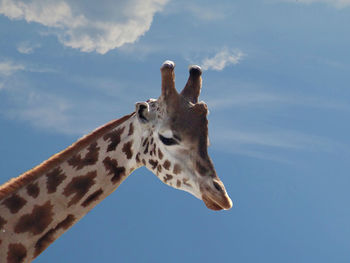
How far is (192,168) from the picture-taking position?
720cm

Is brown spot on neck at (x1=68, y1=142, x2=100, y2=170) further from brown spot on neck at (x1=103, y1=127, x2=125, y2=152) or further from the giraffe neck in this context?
brown spot on neck at (x1=103, y1=127, x2=125, y2=152)

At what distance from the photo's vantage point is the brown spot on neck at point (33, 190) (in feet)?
23.6

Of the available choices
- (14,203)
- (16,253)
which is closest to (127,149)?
(14,203)

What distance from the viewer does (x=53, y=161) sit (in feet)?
24.7

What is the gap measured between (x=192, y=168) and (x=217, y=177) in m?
0.42

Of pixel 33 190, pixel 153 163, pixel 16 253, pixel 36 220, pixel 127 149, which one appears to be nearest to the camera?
pixel 16 253

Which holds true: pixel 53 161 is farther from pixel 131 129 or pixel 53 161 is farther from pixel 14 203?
pixel 131 129

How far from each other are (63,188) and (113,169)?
0.86 m

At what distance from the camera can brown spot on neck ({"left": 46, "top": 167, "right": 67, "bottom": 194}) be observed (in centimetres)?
727

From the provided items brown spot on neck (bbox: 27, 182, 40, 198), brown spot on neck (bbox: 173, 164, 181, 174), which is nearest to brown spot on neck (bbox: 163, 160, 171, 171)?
brown spot on neck (bbox: 173, 164, 181, 174)

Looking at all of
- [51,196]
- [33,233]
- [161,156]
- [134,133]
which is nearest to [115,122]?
[134,133]

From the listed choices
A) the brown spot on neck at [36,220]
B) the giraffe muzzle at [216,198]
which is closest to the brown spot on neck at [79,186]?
the brown spot on neck at [36,220]

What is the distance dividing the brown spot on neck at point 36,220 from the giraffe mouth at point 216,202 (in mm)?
2490

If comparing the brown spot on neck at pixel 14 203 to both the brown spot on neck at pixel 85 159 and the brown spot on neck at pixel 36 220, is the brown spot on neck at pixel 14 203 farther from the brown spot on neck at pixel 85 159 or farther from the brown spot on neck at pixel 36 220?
the brown spot on neck at pixel 85 159
